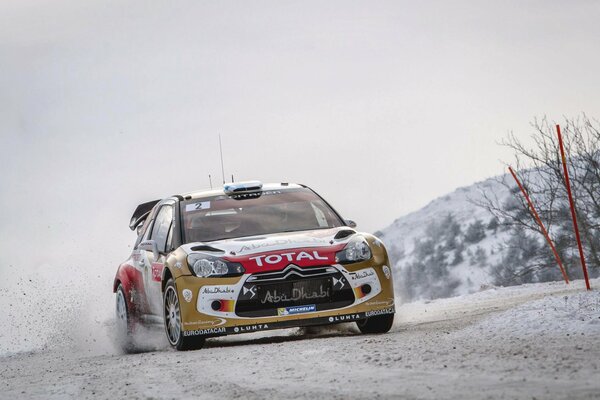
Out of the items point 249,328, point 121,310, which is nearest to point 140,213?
point 121,310

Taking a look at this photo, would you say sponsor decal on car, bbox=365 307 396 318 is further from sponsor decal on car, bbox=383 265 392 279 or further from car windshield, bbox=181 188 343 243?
car windshield, bbox=181 188 343 243

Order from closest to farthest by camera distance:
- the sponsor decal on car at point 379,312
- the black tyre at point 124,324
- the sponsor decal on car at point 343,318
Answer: the sponsor decal on car at point 343,318, the sponsor decal on car at point 379,312, the black tyre at point 124,324

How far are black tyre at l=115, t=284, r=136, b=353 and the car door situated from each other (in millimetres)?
704

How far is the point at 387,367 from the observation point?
7805 mm

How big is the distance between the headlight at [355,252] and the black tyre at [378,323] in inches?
24.8

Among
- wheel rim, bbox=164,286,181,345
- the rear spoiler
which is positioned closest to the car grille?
wheel rim, bbox=164,286,181,345

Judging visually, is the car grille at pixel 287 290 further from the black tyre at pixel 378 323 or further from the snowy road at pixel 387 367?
the black tyre at pixel 378 323

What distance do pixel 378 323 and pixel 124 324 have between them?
335 cm

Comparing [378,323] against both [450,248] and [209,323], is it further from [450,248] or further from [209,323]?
[450,248]

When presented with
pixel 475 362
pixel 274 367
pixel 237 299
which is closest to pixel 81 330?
pixel 237 299

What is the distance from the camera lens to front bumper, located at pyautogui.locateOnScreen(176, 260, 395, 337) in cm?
1071

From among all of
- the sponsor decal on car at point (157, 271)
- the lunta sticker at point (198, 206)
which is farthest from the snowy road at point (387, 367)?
the lunta sticker at point (198, 206)

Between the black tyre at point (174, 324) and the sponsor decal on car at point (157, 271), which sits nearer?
the black tyre at point (174, 324)

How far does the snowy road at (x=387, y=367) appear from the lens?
22.1 feet
